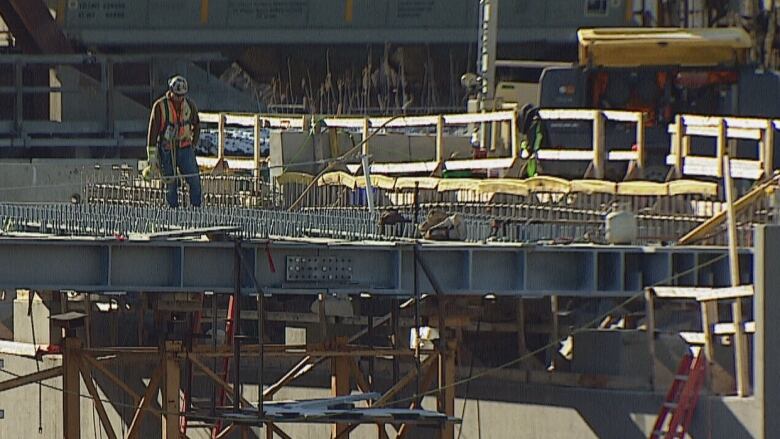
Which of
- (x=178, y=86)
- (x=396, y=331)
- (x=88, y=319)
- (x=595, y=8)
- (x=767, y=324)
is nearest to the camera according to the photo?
(x=767, y=324)

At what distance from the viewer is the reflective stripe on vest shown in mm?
31297

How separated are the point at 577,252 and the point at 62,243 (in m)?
7.08

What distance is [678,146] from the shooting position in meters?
35.2

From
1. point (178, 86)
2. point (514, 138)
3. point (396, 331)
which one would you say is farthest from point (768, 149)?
point (178, 86)

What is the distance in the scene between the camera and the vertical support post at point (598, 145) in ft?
117

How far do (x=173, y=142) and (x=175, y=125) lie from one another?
252 mm

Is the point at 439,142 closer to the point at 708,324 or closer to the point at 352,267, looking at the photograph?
the point at 352,267

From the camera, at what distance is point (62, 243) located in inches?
1147

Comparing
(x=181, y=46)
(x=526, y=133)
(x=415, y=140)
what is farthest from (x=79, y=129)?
(x=526, y=133)

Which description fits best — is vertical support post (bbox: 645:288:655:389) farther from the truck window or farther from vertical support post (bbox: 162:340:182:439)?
the truck window

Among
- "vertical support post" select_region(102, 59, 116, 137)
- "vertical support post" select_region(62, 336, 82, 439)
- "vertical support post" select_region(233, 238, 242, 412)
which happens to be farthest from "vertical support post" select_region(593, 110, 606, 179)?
"vertical support post" select_region(102, 59, 116, 137)

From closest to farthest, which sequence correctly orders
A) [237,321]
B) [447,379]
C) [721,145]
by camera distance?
1. [237,321]
2. [447,379]
3. [721,145]

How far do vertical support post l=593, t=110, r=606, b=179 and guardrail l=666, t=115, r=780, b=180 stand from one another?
1.09 m

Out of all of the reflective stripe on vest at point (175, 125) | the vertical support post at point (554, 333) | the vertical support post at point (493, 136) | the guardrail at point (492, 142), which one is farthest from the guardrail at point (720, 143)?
the reflective stripe on vest at point (175, 125)
